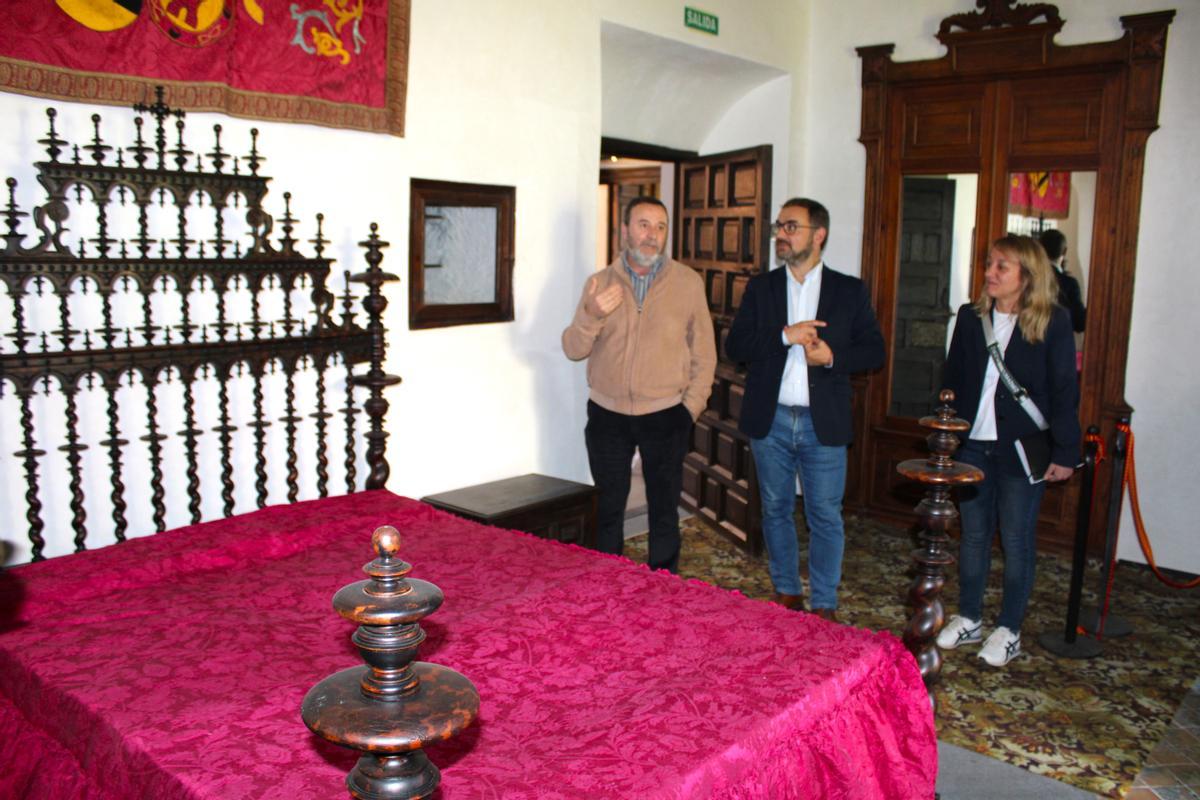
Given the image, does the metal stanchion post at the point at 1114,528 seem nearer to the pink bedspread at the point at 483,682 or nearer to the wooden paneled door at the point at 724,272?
the wooden paneled door at the point at 724,272

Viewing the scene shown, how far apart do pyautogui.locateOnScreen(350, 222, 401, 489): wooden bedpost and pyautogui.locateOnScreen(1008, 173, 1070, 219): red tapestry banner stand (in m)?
3.25

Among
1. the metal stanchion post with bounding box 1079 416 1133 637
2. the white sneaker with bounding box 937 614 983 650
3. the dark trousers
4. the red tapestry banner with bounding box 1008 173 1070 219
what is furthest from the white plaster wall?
the white sneaker with bounding box 937 614 983 650

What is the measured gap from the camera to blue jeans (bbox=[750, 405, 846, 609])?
3.66m

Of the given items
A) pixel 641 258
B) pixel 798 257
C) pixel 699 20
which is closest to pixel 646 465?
pixel 641 258

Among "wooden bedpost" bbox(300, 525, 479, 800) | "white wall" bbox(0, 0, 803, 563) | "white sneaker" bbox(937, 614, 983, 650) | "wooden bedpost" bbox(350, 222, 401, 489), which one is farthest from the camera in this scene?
"white sneaker" bbox(937, 614, 983, 650)

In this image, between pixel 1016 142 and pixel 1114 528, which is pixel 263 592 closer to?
pixel 1114 528

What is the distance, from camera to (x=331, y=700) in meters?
1.18

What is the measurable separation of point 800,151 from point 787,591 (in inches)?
111

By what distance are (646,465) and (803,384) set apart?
75 cm

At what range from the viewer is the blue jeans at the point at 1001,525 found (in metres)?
3.47

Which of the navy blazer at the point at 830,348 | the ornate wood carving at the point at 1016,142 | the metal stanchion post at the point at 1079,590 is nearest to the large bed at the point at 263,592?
the navy blazer at the point at 830,348

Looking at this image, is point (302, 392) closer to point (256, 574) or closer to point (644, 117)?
point (256, 574)

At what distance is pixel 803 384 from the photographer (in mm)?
3627

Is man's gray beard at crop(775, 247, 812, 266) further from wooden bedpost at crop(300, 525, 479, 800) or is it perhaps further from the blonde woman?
wooden bedpost at crop(300, 525, 479, 800)
